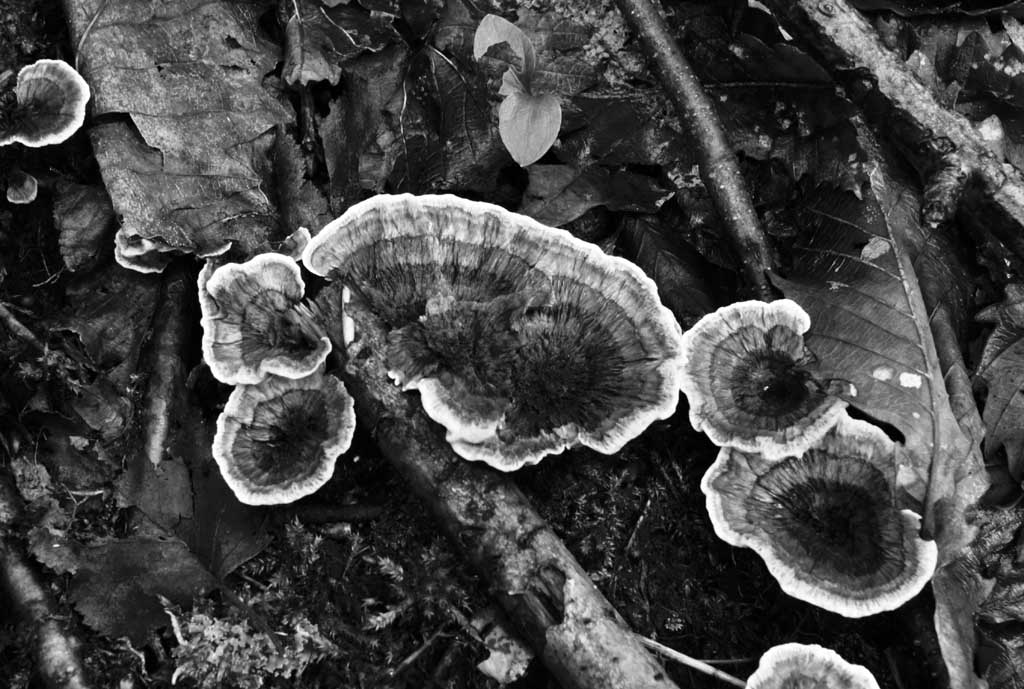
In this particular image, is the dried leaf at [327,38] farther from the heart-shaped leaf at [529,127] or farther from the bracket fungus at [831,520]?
the bracket fungus at [831,520]

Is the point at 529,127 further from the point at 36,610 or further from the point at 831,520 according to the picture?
the point at 36,610

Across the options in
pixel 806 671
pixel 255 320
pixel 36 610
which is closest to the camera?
pixel 806 671

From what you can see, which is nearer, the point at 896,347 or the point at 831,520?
the point at 831,520

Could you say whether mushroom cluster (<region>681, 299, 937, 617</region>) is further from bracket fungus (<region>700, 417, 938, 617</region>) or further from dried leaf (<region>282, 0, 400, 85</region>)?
dried leaf (<region>282, 0, 400, 85</region>)

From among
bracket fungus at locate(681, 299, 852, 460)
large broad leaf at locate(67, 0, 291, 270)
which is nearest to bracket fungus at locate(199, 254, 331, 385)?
large broad leaf at locate(67, 0, 291, 270)

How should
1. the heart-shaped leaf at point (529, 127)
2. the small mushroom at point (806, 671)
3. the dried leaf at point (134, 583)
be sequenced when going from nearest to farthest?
the small mushroom at point (806, 671) < the dried leaf at point (134, 583) < the heart-shaped leaf at point (529, 127)

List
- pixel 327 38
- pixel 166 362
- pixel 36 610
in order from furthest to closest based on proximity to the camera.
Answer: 1. pixel 327 38
2. pixel 166 362
3. pixel 36 610

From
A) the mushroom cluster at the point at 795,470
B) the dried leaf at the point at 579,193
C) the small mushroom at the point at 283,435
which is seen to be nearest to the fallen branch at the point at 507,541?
the small mushroom at the point at 283,435

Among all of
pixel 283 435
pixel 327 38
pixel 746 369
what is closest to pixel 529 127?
pixel 327 38
